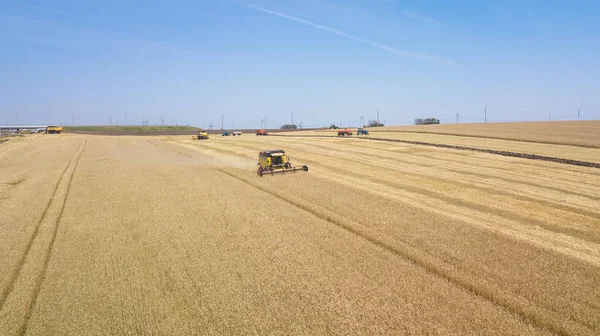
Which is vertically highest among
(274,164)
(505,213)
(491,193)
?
(274,164)

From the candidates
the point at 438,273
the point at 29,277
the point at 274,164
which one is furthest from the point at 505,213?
the point at 29,277

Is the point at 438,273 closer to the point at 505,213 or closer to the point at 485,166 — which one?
the point at 505,213

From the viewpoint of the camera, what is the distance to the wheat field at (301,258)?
746cm

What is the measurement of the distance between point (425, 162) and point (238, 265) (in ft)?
80.6

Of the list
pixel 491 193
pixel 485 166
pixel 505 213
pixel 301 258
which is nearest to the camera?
pixel 301 258

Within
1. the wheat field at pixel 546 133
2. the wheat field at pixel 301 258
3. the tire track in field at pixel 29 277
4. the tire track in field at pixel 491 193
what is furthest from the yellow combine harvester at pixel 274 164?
the wheat field at pixel 546 133

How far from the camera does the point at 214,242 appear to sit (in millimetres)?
11797

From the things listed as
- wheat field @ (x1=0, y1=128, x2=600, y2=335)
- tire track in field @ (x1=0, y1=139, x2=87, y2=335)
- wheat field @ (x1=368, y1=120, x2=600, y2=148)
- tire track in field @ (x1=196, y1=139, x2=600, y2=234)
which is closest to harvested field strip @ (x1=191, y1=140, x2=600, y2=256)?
tire track in field @ (x1=196, y1=139, x2=600, y2=234)

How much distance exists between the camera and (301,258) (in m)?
10.4

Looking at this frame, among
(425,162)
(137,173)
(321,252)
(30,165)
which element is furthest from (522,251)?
(30,165)

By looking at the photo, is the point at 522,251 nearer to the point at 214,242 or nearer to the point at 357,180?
the point at 214,242

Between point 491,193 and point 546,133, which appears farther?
point 546,133

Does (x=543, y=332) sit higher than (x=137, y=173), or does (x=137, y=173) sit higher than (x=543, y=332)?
(x=137, y=173)

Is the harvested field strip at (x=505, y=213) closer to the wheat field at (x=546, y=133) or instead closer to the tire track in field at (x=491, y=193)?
the tire track in field at (x=491, y=193)
